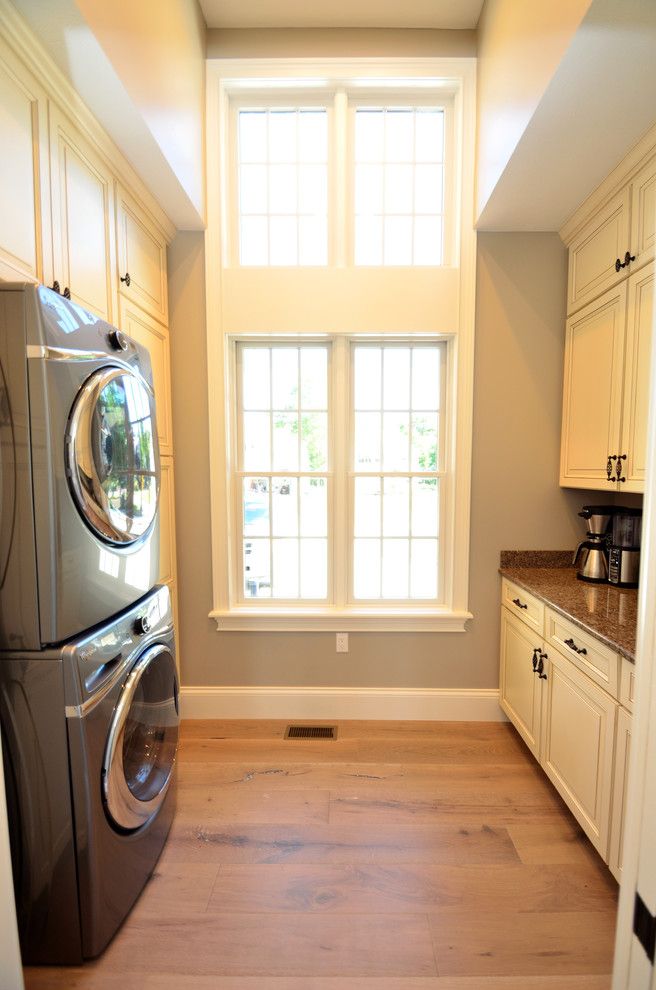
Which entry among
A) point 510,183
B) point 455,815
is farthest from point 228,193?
point 455,815

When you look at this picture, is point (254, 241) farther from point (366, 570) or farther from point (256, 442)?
point (366, 570)

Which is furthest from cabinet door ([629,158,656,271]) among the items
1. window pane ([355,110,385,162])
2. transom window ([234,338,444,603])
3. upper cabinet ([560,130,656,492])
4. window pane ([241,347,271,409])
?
window pane ([241,347,271,409])

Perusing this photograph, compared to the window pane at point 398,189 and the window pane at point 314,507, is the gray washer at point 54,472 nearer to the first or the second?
the window pane at point 314,507

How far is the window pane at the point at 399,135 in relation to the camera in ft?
7.64

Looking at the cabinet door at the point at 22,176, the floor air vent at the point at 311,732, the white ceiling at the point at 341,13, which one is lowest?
the floor air vent at the point at 311,732

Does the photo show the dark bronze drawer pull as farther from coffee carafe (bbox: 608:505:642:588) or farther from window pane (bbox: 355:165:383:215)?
window pane (bbox: 355:165:383:215)

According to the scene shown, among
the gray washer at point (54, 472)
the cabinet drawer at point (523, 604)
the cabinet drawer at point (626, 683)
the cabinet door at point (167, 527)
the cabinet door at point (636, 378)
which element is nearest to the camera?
the gray washer at point (54, 472)

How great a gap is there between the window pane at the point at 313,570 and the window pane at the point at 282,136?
216cm

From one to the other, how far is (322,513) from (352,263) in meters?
1.41

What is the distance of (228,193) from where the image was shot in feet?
7.65

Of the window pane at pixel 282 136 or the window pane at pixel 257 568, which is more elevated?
the window pane at pixel 282 136

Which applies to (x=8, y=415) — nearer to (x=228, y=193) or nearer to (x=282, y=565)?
(x=282, y=565)

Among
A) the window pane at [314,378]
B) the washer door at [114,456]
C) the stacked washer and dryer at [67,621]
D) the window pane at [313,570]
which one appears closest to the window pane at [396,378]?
the window pane at [314,378]

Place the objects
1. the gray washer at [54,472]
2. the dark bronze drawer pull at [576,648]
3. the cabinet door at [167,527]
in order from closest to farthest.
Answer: the gray washer at [54,472], the dark bronze drawer pull at [576,648], the cabinet door at [167,527]
